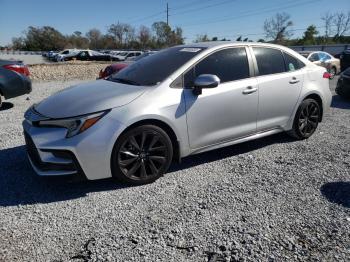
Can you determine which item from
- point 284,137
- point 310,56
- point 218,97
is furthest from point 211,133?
point 310,56

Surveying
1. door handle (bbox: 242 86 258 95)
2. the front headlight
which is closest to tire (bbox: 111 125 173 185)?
the front headlight

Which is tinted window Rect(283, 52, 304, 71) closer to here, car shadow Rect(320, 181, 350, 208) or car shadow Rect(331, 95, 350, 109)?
car shadow Rect(320, 181, 350, 208)

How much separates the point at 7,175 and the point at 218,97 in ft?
9.31

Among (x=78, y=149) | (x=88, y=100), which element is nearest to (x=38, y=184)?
(x=78, y=149)

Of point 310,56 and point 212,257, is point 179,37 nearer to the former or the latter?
point 310,56

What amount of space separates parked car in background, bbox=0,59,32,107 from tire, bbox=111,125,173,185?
605 cm

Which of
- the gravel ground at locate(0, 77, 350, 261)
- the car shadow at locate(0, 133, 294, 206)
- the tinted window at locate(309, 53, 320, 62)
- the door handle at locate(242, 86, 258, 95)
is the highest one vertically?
the door handle at locate(242, 86, 258, 95)

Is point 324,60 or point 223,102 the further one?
point 324,60

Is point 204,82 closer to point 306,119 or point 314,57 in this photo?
point 306,119

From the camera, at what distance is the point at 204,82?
394 cm

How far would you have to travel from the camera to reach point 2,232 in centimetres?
300

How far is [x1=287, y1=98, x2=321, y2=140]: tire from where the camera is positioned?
17.4ft

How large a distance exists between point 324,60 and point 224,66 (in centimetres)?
1356

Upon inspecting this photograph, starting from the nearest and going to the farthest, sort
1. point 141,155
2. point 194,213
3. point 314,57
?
point 194,213 → point 141,155 → point 314,57
